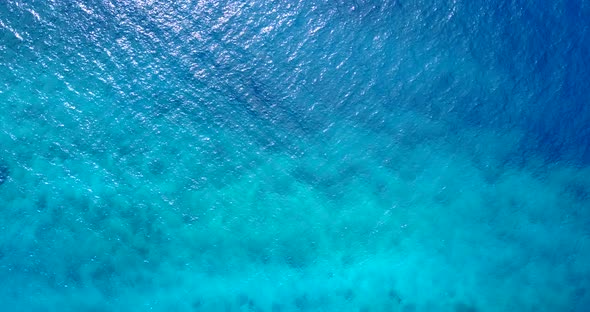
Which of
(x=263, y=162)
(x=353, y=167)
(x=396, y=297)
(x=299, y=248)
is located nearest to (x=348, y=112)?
(x=353, y=167)

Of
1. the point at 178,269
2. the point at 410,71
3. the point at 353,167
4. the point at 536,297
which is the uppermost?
the point at 410,71

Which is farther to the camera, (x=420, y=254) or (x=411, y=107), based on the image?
(x=411, y=107)

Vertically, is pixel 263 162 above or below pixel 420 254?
above

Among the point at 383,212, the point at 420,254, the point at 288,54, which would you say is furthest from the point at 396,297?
the point at 288,54

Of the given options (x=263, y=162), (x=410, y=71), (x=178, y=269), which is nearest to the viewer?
(x=178, y=269)

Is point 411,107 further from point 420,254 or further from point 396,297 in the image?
point 396,297

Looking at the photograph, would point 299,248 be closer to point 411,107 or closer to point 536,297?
point 411,107

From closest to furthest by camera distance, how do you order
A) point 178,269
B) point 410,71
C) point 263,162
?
1. point 178,269
2. point 263,162
3. point 410,71
